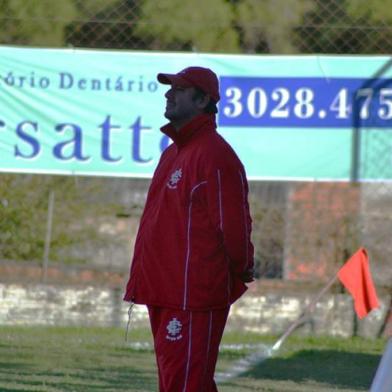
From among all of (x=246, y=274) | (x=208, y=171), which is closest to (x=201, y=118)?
(x=208, y=171)

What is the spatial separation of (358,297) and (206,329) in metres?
5.76

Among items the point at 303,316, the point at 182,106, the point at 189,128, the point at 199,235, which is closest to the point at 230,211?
the point at 199,235

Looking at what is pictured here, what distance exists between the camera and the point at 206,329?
19.3ft

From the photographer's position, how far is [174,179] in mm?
Answer: 5898

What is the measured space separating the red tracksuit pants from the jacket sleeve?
32 centimetres

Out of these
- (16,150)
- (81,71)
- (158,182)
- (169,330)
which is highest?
(81,71)

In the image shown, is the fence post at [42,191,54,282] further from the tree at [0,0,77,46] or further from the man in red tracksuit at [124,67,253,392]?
the man in red tracksuit at [124,67,253,392]

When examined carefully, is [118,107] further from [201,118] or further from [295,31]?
[201,118]

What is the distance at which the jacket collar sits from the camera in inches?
236

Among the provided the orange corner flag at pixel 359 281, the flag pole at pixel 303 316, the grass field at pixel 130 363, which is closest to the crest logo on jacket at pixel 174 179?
the grass field at pixel 130 363

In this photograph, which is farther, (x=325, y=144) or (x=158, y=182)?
(x=325, y=144)

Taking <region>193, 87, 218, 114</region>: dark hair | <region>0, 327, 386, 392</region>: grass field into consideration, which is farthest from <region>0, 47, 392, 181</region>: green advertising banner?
<region>193, 87, 218, 114</region>: dark hair

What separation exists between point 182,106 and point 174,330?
3.35 ft

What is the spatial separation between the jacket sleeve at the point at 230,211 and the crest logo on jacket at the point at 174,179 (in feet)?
0.53
